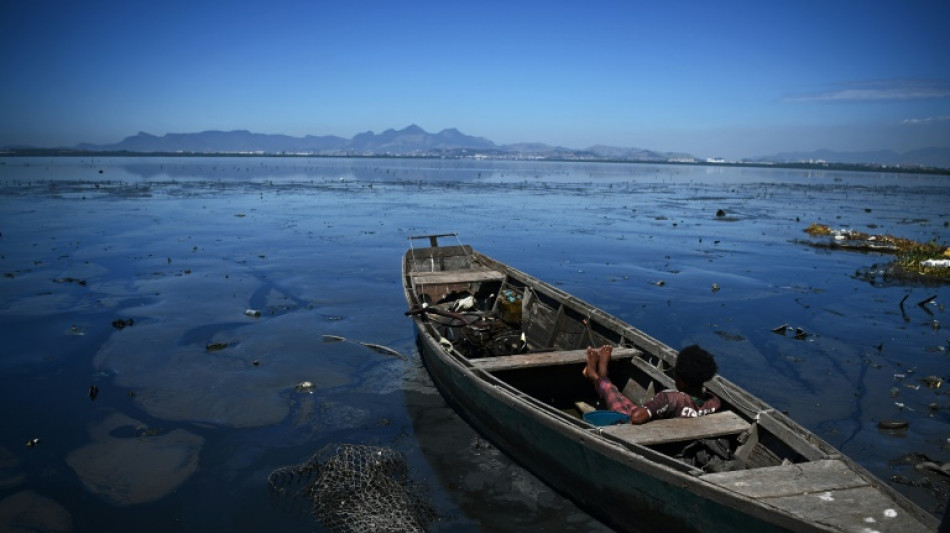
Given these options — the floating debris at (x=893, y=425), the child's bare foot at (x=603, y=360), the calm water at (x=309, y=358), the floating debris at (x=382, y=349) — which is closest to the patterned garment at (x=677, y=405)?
the calm water at (x=309, y=358)

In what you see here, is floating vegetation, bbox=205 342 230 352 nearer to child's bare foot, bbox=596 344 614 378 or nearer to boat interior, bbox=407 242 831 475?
boat interior, bbox=407 242 831 475

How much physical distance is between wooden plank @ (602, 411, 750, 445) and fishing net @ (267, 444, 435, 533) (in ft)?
7.79

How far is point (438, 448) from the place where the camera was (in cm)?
773

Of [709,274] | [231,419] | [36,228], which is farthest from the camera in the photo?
[36,228]

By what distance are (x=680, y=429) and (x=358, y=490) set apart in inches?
143

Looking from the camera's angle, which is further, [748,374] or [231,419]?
[748,374]

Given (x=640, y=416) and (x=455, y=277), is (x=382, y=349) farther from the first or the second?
(x=640, y=416)

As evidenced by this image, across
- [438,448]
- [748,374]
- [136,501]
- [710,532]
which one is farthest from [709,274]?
Answer: [136,501]

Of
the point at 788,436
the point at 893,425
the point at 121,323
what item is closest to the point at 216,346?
the point at 121,323

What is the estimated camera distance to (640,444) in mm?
5504

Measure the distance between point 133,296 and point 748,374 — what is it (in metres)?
14.8

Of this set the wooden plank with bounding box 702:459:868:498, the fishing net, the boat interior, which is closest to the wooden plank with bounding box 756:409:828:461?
the boat interior

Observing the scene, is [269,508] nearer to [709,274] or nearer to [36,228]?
[709,274]

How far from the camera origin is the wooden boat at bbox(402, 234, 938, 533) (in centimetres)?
433
